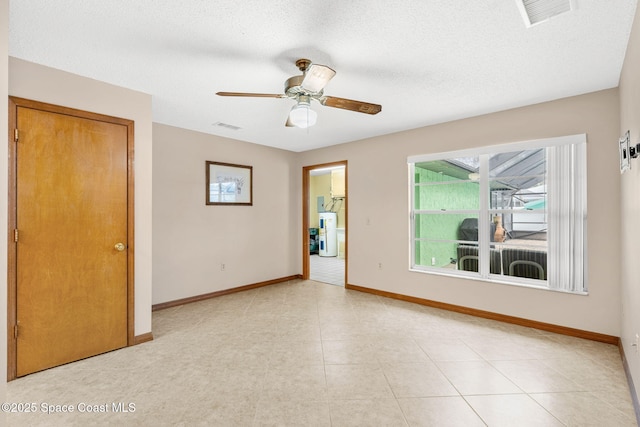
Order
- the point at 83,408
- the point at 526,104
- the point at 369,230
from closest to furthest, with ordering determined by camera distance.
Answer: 1. the point at 83,408
2. the point at 526,104
3. the point at 369,230

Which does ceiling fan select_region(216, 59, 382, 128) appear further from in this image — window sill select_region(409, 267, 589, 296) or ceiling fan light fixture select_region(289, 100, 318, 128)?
window sill select_region(409, 267, 589, 296)

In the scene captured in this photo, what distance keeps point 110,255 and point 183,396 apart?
4.98ft

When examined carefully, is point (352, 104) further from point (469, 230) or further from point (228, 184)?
point (228, 184)

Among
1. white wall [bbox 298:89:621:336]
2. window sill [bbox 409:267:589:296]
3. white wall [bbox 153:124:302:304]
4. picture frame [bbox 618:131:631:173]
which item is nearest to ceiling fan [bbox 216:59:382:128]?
picture frame [bbox 618:131:631:173]

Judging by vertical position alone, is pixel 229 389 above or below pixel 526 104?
below

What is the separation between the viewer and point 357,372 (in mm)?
2461

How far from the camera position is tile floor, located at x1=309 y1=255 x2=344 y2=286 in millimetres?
5859

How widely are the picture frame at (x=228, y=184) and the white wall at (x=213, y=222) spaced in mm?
86

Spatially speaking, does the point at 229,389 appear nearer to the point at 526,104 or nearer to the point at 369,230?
the point at 369,230

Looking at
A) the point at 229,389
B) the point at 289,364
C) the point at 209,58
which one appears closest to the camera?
the point at 229,389

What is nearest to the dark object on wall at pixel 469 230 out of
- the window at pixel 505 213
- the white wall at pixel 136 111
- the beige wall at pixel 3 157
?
the window at pixel 505 213

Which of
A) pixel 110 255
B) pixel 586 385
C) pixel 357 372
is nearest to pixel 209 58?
pixel 110 255

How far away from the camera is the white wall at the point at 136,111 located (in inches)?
99.8

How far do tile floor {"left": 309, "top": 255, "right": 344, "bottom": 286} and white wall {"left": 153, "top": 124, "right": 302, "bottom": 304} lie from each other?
0.56m
